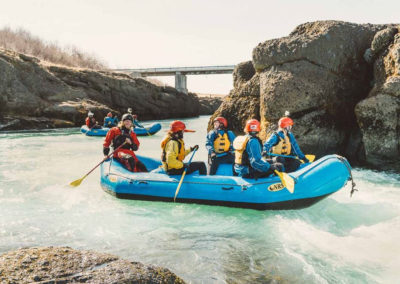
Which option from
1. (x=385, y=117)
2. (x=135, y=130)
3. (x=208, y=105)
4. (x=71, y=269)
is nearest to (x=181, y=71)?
(x=208, y=105)

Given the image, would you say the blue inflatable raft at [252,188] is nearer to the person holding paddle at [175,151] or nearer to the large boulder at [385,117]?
the person holding paddle at [175,151]

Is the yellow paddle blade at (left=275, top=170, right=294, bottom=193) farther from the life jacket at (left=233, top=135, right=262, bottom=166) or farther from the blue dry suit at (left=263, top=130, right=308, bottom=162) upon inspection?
the blue dry suit at (left=263, top=130, right=308, bottom=162)

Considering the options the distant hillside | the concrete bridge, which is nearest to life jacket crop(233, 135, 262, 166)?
the distant hillside

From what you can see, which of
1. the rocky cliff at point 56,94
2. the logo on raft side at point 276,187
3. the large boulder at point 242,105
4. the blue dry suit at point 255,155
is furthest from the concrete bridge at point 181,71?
the logo on raft side at point 276,187

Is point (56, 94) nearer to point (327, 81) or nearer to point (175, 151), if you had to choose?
point (327, 81)

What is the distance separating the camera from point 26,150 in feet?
41.7

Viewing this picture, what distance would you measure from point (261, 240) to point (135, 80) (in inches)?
1140

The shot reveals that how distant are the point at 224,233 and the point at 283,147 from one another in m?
2.26

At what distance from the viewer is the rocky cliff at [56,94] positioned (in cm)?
2145

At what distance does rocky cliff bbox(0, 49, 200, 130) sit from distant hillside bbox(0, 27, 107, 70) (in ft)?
33.9

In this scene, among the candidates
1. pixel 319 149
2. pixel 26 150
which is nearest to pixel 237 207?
pixel 319 149

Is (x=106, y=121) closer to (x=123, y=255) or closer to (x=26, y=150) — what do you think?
(x=26, y=150)

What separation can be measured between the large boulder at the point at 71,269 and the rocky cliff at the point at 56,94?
2057cm

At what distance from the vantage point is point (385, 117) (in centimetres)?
805
